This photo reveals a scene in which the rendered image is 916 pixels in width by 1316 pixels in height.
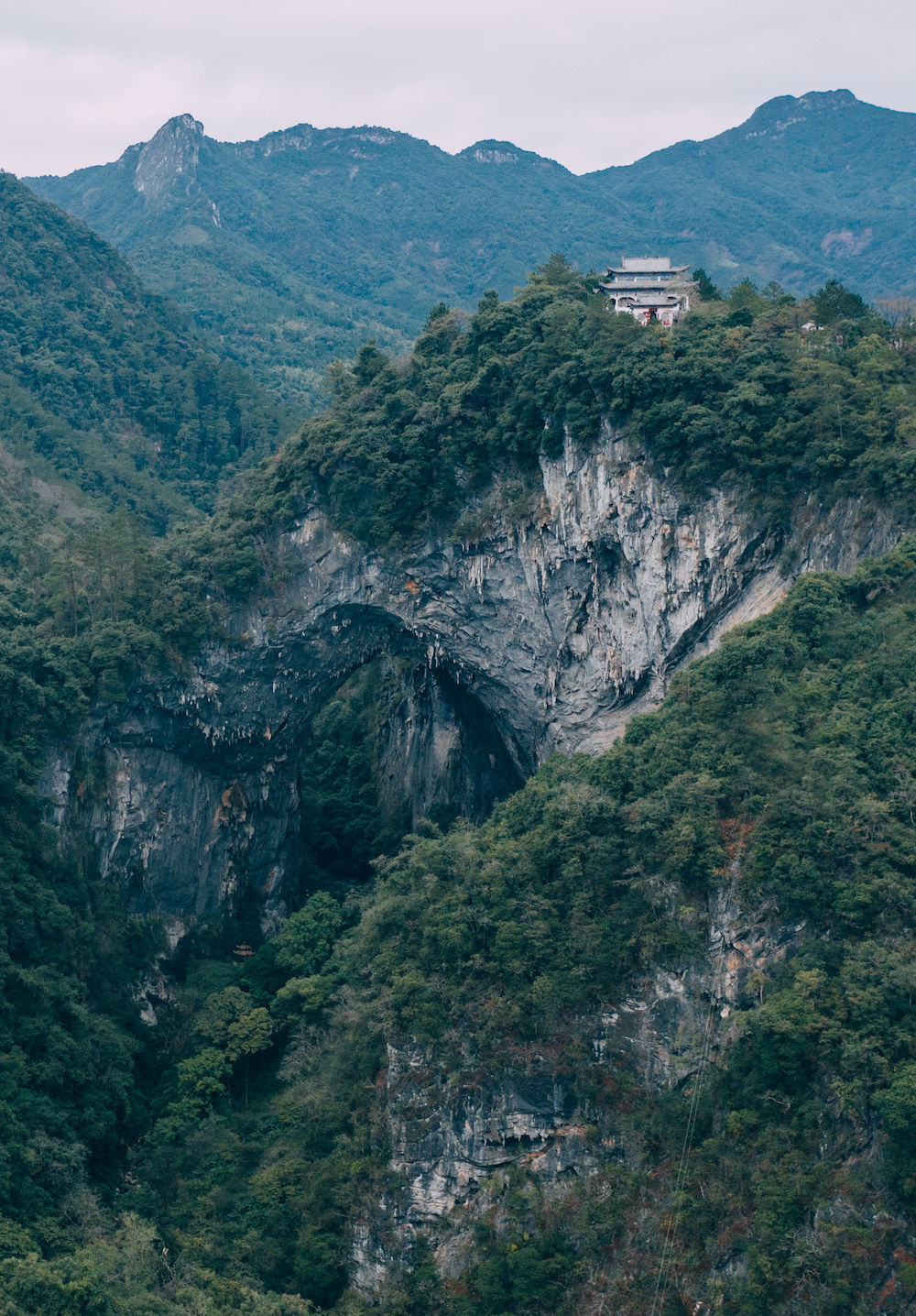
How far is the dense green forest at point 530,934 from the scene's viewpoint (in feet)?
65.3

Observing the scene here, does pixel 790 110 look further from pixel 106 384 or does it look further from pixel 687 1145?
pixel 687 1145

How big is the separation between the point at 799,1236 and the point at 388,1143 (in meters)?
7.73

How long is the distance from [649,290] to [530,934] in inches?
737

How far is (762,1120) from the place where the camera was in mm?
20250

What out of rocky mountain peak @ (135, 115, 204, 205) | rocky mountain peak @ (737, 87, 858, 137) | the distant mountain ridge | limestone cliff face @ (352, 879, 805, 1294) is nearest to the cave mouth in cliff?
limestone cliff face @ (352, 879, 805, 1294)

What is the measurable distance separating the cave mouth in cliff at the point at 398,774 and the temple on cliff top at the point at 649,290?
10167 mm

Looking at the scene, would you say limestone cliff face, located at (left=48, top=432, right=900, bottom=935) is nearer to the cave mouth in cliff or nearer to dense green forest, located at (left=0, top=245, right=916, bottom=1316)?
the cave mouth in cliff

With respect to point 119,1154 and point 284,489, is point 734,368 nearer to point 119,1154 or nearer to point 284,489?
point 284,489

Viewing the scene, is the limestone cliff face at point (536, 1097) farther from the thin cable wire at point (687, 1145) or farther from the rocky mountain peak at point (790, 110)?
the rocky mountain peak at point (790, 110)

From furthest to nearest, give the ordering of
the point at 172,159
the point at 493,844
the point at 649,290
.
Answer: the point at 172,159 → the point at 649,290 → the point at 493,844

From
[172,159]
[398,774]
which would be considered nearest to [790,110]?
[172,159]

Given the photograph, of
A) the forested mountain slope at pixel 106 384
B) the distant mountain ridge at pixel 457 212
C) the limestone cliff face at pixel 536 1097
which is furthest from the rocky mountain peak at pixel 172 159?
the limestone cliff face at pixel 536 1097

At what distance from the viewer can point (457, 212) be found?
330ft

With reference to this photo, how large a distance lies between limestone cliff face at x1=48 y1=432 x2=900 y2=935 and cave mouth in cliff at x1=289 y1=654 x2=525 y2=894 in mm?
147
